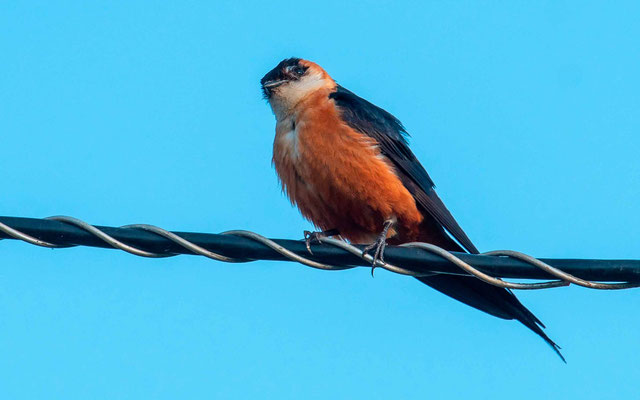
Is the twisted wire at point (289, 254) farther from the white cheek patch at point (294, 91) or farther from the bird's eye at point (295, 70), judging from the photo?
the bird's eye at point (295, 70)

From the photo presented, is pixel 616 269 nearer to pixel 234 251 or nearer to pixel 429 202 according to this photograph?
pixel 234 251

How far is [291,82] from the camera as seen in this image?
779 centimetres

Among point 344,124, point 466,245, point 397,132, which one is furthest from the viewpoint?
point 397,132

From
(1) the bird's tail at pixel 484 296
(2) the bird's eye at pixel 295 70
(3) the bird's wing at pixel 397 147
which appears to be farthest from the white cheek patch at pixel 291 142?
(1) the bird's tail at pixel 484 296

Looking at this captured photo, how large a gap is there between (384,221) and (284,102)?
1.52 metres

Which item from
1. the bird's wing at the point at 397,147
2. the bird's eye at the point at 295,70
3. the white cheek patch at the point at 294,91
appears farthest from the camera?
the bird's eye at the point at 295,70

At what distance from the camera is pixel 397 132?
7348mm

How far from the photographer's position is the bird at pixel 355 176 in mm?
6555

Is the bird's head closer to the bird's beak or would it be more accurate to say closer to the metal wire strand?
the bird's beak

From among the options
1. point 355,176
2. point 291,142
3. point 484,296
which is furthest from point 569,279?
point 291,142

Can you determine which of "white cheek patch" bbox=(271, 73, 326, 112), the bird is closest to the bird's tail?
the bird

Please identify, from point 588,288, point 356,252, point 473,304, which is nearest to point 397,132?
point 473,304

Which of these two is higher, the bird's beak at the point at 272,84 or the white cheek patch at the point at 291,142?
the bird's beak at the point at 272,84

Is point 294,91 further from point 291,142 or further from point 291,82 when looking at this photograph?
point 291,142
